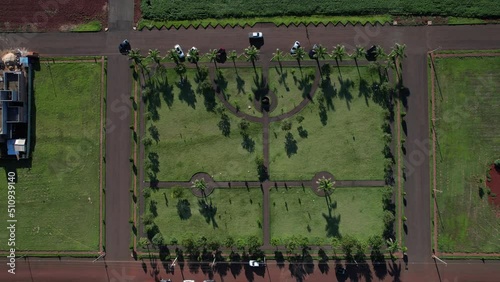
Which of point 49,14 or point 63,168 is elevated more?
point 49,14

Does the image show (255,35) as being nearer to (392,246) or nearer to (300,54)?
(300,54)

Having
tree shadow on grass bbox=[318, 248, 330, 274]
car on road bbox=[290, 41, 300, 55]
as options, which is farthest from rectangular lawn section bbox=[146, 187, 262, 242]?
car on road bbox=[290, 41, 300, 55]

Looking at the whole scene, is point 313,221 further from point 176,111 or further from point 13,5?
point 13,5

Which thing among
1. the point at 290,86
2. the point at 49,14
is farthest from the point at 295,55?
the point at 49,14

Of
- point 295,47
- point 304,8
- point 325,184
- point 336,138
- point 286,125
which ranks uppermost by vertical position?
point 304,8

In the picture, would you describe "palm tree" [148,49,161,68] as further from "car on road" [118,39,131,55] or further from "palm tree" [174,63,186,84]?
"car on road" [118,39,131,55]

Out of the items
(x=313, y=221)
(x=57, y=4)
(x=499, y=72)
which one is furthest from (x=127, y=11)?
(x=499, y=72)

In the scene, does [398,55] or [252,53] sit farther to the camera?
[398,55]
